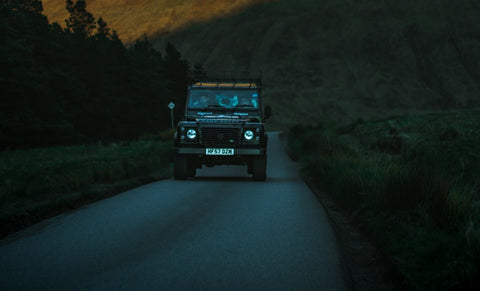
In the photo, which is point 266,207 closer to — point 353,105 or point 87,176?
point 87,176

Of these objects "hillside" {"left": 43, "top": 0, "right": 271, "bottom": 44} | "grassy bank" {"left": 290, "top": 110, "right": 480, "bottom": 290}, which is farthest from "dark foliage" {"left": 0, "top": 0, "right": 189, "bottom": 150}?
"hillside" {"left": 43, "top": 0, "right": 271, "bottom": 44}

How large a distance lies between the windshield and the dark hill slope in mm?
93864

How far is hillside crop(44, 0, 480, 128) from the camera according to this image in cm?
11400

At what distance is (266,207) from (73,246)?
4.01 metres

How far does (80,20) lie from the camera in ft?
202

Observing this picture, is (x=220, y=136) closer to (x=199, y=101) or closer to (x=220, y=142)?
(x=220, y=142)

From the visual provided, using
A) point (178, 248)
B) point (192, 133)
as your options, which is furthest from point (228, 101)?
point (178, 248)

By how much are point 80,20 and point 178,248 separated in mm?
60835

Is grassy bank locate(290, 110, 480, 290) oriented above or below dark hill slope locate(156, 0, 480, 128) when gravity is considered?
below

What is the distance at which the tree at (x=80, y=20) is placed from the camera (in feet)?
200

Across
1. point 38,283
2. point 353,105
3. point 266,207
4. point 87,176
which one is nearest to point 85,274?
point 38,283

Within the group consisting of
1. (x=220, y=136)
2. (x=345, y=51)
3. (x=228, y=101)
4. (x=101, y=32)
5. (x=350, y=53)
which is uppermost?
(x=345, y=51)

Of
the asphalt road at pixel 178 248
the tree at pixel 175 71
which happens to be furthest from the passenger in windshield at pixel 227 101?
the tree at pixel 175 71

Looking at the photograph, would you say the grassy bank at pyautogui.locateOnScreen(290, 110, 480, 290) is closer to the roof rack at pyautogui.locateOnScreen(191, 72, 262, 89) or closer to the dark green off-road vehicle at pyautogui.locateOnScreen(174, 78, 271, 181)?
the dark green off-road vehicle at pyautogui.locateOnScreen(174, 78, 271, 181)
